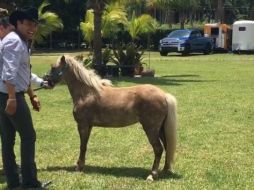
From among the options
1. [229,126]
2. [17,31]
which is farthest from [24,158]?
[229,126]

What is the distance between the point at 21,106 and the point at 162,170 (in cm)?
227

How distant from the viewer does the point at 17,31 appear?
6.37m

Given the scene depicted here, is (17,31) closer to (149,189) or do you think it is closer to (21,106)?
(21,106)

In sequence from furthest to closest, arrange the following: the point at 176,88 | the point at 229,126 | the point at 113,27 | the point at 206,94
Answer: the point at 113,27 < the point at 176,88 < the point at 206,94 < the point at 229,126

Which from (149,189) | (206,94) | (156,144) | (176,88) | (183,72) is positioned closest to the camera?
(149,189)

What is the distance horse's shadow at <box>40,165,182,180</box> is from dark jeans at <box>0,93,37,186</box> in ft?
3.70

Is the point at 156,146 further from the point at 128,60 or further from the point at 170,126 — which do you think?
the point at 128,60

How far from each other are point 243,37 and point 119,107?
3873 cm

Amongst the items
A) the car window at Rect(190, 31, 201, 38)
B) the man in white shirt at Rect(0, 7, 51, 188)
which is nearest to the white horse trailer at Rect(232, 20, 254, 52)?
the car window at Rect(190, 31, 201, 38)

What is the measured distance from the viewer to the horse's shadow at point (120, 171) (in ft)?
24.3

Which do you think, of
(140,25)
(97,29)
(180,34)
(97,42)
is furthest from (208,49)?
(97,42)

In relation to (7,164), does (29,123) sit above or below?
above

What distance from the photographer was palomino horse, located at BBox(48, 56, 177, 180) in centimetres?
733

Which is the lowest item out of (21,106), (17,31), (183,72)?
(183,72)
